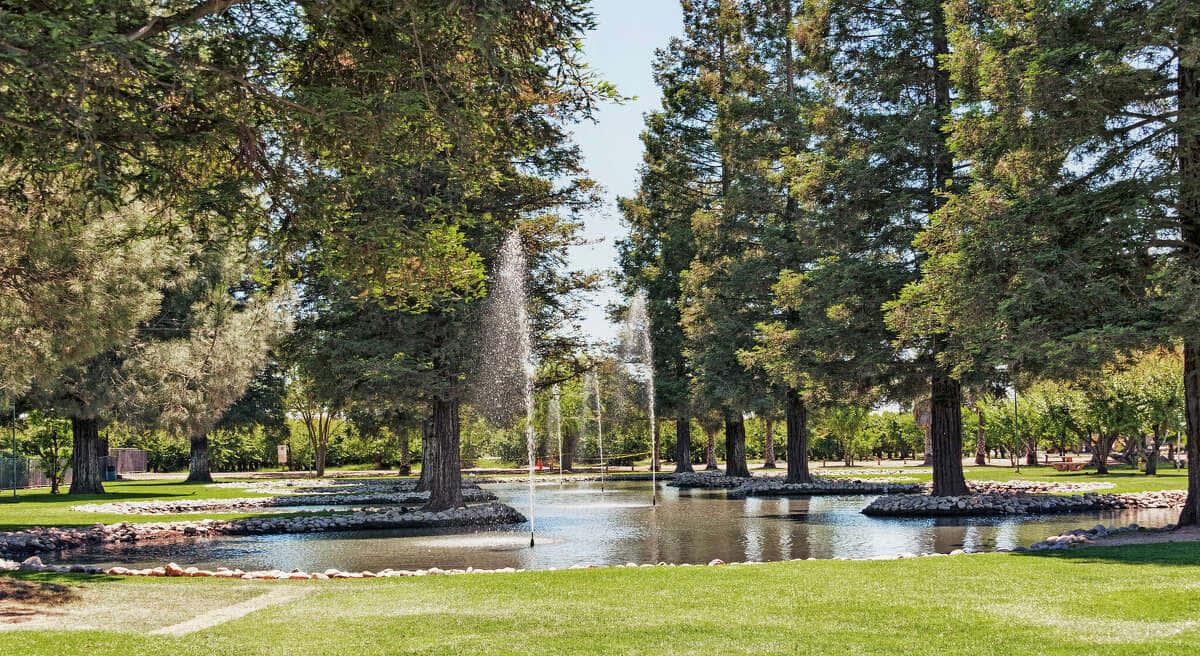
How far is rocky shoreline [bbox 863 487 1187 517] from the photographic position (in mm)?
17453

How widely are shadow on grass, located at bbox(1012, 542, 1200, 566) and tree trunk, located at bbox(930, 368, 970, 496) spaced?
332 inches

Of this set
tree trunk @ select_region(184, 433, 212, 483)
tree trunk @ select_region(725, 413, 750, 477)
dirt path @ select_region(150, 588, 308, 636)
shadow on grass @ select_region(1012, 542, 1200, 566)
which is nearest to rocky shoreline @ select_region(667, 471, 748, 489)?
tree trunk @ select_region(725, 413, 750, 477)

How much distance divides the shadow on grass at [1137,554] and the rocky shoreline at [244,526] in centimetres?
1111

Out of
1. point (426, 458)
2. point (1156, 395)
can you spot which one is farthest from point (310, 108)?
point (1156, 395)

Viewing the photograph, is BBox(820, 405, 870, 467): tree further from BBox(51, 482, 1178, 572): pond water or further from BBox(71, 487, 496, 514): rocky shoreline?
BBox(51, 482, 1178, 572): pond water

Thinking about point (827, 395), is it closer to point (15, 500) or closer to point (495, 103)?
point (495, 103)

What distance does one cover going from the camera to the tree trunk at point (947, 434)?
18750 millimetres

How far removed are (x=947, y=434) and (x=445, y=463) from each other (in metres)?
11.6

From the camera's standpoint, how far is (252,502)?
22453mm

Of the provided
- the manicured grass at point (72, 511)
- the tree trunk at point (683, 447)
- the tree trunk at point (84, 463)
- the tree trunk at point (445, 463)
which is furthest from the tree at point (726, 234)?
the tree trunk at point (84, 463)

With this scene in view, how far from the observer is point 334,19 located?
7.61 meters

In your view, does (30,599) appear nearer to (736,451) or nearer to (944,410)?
(944,410)

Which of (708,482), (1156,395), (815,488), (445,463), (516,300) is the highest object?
(516,300)

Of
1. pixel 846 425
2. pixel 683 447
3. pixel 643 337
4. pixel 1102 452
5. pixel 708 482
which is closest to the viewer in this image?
pixel 1102 452
